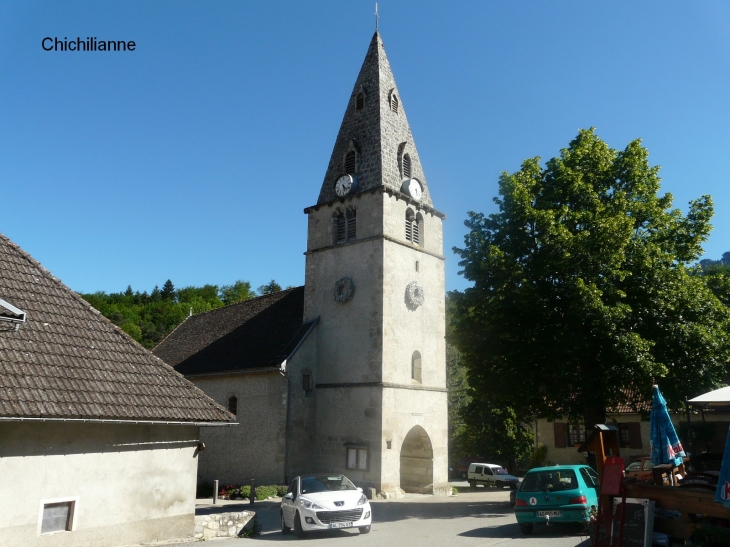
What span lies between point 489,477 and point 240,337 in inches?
561

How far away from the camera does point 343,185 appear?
26.8 meters

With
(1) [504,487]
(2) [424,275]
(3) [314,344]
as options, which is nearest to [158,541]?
(3) [314,344]

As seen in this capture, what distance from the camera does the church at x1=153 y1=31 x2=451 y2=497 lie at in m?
23.2

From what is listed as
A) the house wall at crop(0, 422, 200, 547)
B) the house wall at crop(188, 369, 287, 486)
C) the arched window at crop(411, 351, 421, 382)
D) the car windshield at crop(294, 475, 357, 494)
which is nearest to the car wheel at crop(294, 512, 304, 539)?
the car windshield at crop(294, 475, 357, 494)

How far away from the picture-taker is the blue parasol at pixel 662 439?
1163cm

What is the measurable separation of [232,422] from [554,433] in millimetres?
26471

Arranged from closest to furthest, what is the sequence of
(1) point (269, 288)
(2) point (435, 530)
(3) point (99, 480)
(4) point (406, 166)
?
(3) point (99, 480), (2) point (435, 530), (4) point (406, 166), (1) point (269, 288)

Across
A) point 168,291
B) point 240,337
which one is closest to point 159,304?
point 168,291

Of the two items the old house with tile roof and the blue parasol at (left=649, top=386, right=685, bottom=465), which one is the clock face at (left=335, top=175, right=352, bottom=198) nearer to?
the old house with tile roof

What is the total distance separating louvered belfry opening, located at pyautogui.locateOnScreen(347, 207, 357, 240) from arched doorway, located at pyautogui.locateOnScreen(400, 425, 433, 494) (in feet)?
28.1

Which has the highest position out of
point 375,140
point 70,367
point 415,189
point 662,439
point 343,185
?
point 375,140

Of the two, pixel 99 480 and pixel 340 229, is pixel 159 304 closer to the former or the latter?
pixel 340 229

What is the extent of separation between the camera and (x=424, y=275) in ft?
86.3

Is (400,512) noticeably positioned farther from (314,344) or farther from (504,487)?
(504,487)
